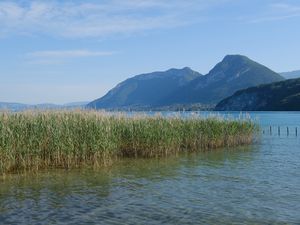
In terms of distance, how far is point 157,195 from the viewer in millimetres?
16141

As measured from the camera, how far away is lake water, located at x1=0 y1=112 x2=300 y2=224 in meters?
12.9

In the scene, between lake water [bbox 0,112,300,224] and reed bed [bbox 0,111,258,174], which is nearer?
lake water [bbox 0,112,300,224]

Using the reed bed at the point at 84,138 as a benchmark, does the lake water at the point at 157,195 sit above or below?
below

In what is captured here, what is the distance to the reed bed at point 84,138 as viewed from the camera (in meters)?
20.7

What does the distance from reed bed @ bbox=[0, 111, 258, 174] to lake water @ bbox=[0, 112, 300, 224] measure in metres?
1.01

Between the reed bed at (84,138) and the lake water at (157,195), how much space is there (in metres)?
1.01

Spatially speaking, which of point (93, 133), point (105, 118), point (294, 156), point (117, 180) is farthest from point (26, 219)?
point (294, 156)

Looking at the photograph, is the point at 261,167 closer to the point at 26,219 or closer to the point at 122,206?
the point at 122,206

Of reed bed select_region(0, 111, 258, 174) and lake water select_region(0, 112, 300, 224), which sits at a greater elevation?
reed bed select_region(0, 111, 258, 174)

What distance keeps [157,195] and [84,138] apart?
26.0ft

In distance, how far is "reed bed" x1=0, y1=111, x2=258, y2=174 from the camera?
2067cm

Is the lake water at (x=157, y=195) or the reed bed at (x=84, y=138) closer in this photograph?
the lake water at (x=157, y=195)

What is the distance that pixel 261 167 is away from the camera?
2398cm

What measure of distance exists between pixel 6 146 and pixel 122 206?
298 inches
